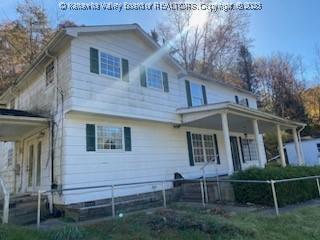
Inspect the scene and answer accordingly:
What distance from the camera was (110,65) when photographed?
10.6 metres

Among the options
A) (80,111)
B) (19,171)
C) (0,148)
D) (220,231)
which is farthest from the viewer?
(0,148)

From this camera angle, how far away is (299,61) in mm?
38375

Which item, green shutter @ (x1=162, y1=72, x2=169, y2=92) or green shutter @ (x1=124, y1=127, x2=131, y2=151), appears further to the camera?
green shutter @ (x1=162, y1=72, x2=169, y2=92)

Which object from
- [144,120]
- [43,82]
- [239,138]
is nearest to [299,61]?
[239,138]

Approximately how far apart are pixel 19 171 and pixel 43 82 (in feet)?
14.1

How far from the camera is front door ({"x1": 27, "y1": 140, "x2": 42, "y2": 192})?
10812 mm

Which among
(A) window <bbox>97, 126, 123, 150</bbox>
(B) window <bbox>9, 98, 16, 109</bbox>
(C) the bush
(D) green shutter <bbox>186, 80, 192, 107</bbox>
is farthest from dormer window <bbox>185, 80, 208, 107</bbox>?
(B) window <bbox>9, 98, 16, 109</bbox>

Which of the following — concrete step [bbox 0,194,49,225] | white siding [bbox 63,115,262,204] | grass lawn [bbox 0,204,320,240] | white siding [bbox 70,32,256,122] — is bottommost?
grass lawn [bbox 0,204,320,240]

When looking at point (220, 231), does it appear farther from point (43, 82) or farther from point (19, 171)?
point (19, 171)

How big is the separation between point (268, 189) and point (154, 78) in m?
6.50

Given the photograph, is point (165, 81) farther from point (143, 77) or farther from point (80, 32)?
point (80, 32)

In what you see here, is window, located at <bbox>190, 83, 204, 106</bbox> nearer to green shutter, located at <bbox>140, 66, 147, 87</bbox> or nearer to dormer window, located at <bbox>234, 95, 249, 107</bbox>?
green shutter, located at <bbox>140, 66, 147, 87</bbox>

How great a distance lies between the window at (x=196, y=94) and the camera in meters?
14.7

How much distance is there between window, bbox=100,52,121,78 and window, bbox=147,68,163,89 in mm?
1675
